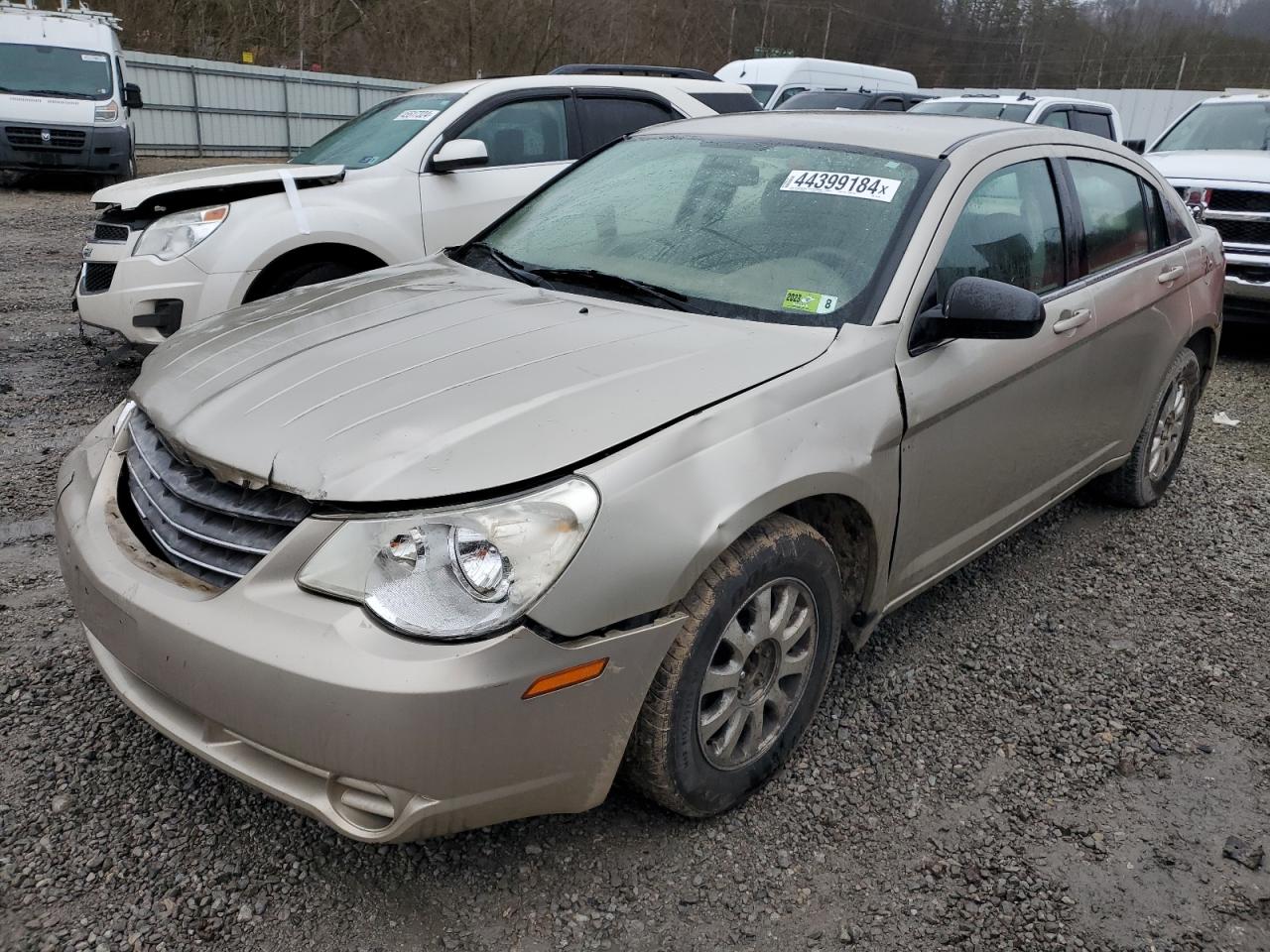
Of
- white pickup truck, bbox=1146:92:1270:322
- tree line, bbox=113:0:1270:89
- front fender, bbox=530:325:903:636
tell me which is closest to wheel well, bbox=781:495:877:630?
front fender, bbox=530:325:903:636

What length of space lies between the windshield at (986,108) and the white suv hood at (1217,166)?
2.23 metres

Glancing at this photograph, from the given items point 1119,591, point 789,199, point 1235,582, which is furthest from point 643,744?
point 1235,582

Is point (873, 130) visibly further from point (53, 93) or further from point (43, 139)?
point (53, 93)

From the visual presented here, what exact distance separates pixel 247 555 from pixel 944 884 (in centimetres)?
172

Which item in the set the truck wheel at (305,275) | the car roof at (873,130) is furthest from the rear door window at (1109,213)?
the truck wheel at (305,275)

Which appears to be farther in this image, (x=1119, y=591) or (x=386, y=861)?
(x=1119, y=591)

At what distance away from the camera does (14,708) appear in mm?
2877

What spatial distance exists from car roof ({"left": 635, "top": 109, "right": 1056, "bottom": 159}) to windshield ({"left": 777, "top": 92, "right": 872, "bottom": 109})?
10807 mm

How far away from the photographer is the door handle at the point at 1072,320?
3.46m

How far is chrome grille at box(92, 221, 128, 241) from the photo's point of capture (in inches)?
220

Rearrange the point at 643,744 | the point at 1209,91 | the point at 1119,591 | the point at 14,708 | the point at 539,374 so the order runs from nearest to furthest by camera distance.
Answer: the point at 643,744
the point at 539,374
the point at 14,708
the point at 1119,591
the point at 1209,91

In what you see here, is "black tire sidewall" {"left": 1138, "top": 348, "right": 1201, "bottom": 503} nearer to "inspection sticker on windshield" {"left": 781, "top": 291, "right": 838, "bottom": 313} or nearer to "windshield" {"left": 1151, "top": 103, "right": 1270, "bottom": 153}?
"inspection sticker on windshield" {"left": 781, "top": 291, "right": 838, "bottom": 313}

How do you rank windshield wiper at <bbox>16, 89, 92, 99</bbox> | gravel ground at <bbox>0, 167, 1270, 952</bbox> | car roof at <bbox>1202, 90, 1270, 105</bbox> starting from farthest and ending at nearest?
windshield wiper at <bbox>16, 89, 92, 99</bbox>, car roof at <bbox>1202, 90, 1270, 105</bbox>, gravel ground at <bbox>0, 167, 1270, 952</bbox>

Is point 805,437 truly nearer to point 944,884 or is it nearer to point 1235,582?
point 944,884
